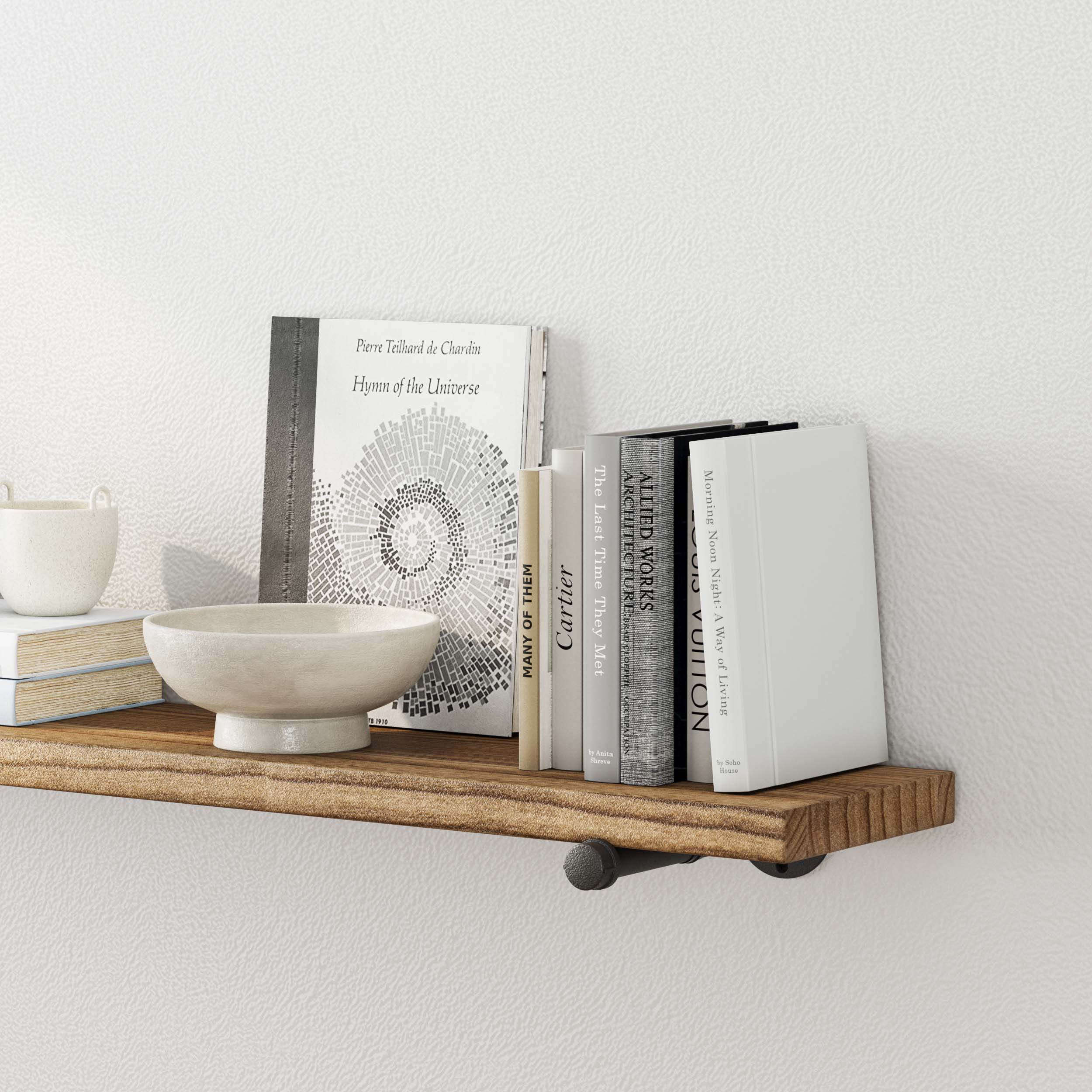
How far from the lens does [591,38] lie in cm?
87

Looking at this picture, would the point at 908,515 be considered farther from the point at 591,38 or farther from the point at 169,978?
the point at 169,978

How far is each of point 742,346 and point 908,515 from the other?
15cm

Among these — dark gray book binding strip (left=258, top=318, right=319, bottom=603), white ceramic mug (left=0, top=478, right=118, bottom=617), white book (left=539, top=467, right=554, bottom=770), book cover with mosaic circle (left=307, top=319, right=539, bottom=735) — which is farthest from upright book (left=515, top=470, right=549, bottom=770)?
white ceramic mug (left=0, top=478, right=118, bottom=617)

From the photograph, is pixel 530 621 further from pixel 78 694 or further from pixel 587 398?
pixel 78 694

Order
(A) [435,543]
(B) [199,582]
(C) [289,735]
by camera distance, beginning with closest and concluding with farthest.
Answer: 1. (C) [289,735]
2. (A) [435,543]
3. (B) [199,582]

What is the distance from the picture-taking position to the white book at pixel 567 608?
0.75 meters

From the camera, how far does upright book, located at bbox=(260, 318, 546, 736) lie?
874mm

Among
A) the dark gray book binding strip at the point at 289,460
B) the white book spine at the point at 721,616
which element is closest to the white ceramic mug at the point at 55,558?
the dark gray book binding strip at the point at 289,460

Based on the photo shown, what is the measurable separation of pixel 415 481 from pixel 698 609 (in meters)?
0.26

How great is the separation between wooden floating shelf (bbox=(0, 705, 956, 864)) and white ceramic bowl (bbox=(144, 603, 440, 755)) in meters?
0.01

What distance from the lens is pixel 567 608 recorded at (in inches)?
29.5

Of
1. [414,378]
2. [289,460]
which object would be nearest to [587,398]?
[414,378]

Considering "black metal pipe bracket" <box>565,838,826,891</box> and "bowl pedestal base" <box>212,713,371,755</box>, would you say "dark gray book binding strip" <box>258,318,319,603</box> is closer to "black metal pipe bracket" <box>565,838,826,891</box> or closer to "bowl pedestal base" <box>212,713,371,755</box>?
"bowl pedestal base" <box>212,713,371,755</box>

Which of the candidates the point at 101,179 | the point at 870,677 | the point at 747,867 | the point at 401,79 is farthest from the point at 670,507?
the point at 101,179
